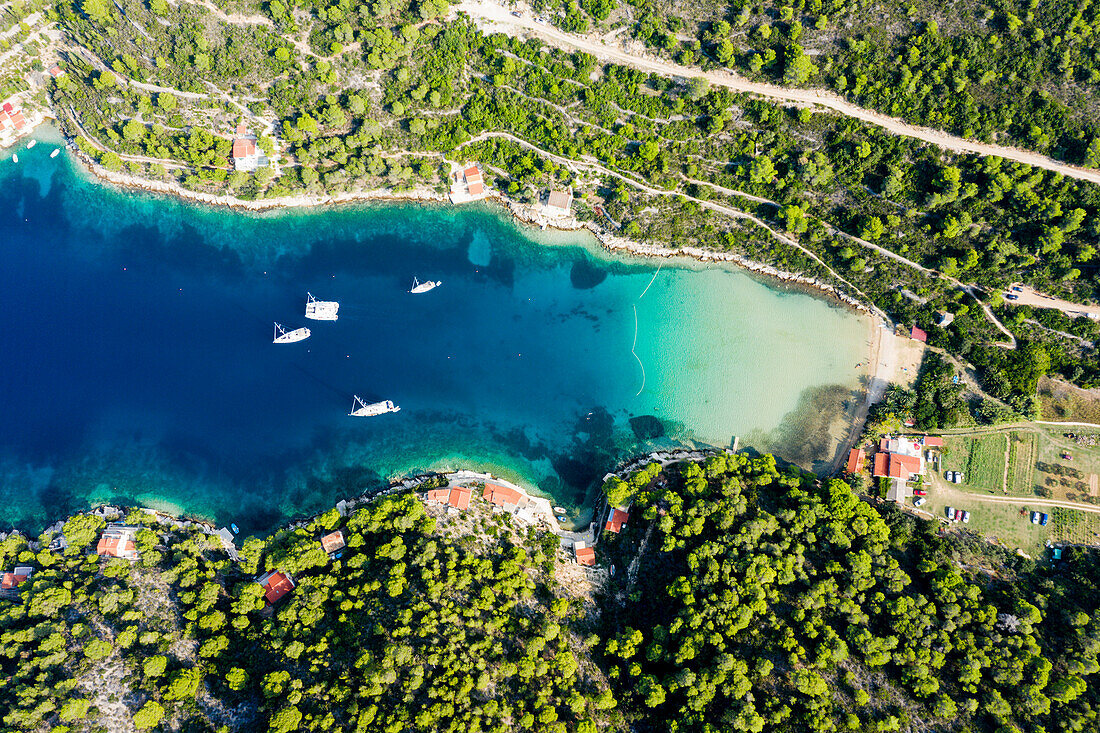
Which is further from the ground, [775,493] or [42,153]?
[42,153]

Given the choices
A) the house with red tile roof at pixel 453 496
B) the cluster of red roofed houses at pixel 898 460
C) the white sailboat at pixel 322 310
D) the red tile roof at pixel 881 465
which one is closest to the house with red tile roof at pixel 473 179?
the white sailboat at pixel 322 310

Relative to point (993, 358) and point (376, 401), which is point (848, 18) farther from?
point (376, 401)

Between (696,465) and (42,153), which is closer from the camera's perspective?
(696,465)

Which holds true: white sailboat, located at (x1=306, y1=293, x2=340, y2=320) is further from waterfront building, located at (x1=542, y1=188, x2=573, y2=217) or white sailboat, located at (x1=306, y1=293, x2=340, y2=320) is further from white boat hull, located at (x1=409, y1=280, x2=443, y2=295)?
waterfront building, located at (x1=542, y1=188, x2=573, y2=217)

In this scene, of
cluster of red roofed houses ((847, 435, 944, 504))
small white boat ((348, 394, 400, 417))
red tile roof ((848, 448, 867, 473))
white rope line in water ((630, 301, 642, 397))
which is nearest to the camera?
cluster of red roofed houses ((847, 435, 944, 504))

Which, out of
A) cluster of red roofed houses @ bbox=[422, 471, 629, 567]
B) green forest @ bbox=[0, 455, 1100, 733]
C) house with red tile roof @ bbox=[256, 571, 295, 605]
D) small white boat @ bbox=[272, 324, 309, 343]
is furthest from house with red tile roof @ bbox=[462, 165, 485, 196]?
house with red tile roof @ bbox=[256, 571, 295, 605]

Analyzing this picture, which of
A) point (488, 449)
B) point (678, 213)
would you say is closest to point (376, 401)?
→ point (488, 449)
